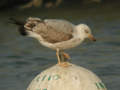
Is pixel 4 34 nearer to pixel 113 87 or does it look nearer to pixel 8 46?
pixel 8 46

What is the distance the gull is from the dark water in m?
4.20

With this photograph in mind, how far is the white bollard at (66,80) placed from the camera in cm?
859

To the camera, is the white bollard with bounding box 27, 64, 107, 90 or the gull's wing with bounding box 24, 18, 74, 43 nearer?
the white bollard with bounding box 27, 64, 107, 90

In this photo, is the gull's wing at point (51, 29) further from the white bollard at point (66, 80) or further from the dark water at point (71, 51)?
the dark water at point (71, 51)

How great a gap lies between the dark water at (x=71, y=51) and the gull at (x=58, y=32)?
4.20 metres

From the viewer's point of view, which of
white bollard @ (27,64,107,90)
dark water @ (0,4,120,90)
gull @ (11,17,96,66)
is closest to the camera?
white bollard @ (27,64,107,90)

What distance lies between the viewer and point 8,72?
611 inches

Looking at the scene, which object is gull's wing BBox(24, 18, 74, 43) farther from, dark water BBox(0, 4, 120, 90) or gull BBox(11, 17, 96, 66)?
dark water BBox(0, 4, 120, 90)

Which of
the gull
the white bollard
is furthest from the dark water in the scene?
the white bollard

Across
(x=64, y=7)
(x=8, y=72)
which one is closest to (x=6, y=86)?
(x=8, y=72)

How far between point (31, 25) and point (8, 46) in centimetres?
841

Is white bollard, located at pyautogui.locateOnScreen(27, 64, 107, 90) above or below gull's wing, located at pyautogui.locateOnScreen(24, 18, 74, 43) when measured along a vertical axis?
below

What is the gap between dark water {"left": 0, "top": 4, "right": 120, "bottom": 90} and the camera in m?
14.7

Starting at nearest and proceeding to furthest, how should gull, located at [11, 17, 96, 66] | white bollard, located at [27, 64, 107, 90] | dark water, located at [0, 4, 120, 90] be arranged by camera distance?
white bollard, located at [27, 64, 107, 90], gull, located at [11, 17, 96, 66], dark water, located at [0, 4, 120, 90]
